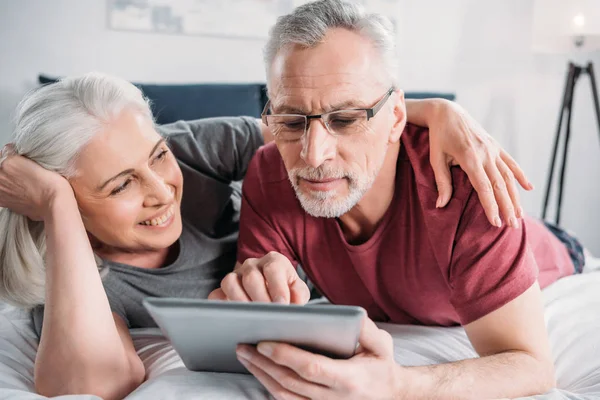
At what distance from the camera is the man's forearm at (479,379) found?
111cm

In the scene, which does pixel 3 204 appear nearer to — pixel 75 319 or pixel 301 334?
pixel 75 319

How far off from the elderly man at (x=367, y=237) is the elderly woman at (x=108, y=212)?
0.35 feet

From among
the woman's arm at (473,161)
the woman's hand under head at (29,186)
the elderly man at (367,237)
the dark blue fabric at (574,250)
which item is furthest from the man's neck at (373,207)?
the dark blue fabric at (574,250)

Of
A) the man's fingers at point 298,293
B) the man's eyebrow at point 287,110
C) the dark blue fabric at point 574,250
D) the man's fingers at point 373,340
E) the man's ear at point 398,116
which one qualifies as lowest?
the dark blue fabric at point 574,250

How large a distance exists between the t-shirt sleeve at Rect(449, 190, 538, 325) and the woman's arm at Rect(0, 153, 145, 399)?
2.28ft

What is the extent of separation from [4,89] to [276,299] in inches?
84.1

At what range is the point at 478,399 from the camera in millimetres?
1128

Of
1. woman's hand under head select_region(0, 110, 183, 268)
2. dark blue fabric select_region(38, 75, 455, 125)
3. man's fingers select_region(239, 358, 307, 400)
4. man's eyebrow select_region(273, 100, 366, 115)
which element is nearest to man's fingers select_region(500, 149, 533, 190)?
man's eyebrow select_region(273, 100, 366, 115)

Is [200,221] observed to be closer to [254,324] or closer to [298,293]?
[298,293]

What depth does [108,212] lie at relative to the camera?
148cm

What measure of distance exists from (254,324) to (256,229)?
669 mm

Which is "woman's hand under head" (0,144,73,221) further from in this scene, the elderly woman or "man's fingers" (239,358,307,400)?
"man's fingers" (239,358,307,400)

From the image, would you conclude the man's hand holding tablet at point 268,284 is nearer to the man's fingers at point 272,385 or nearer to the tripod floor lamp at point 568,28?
the man's fingers at point 272,385

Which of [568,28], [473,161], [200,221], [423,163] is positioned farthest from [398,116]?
[568,28]
